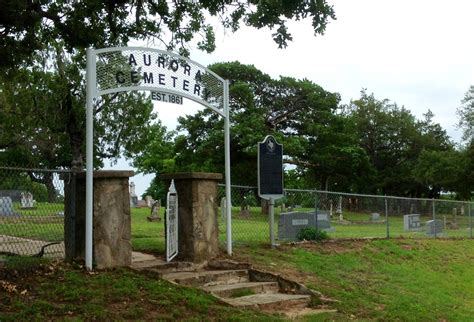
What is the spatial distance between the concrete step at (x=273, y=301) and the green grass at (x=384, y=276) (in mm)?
577

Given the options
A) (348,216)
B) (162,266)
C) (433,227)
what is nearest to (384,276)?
(162,266)

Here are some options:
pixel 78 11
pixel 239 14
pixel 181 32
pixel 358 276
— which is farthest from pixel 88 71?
pixel 358 276

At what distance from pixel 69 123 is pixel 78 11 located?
18.3 meters

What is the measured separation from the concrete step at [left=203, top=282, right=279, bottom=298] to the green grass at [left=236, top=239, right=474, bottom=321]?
82cm

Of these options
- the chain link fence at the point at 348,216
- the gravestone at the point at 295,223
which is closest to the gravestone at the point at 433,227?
the chain link fence at the point at 348,216

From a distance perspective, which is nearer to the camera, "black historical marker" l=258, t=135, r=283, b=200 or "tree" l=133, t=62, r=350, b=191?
"black historical marker" l=258, t=135, r=283, b=200

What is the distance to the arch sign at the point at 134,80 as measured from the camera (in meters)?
8.90

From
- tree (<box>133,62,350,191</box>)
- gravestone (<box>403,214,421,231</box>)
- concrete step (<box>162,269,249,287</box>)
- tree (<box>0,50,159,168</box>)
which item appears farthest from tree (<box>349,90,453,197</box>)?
concrete step (<box>162,269,249,287</box>)

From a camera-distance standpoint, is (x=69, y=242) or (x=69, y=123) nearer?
(x=69, y=242)

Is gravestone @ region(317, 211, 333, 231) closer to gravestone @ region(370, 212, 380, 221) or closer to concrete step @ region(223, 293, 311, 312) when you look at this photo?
gravestone @ region(370, 212, 380, 221)

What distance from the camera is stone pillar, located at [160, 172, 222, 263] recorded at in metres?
10.0

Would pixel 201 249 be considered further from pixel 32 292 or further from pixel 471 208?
pixel 471 208

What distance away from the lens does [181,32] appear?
1417cm

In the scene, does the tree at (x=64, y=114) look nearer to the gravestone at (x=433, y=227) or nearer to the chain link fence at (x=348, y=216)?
the chain link fence at (x=348, y=216)
